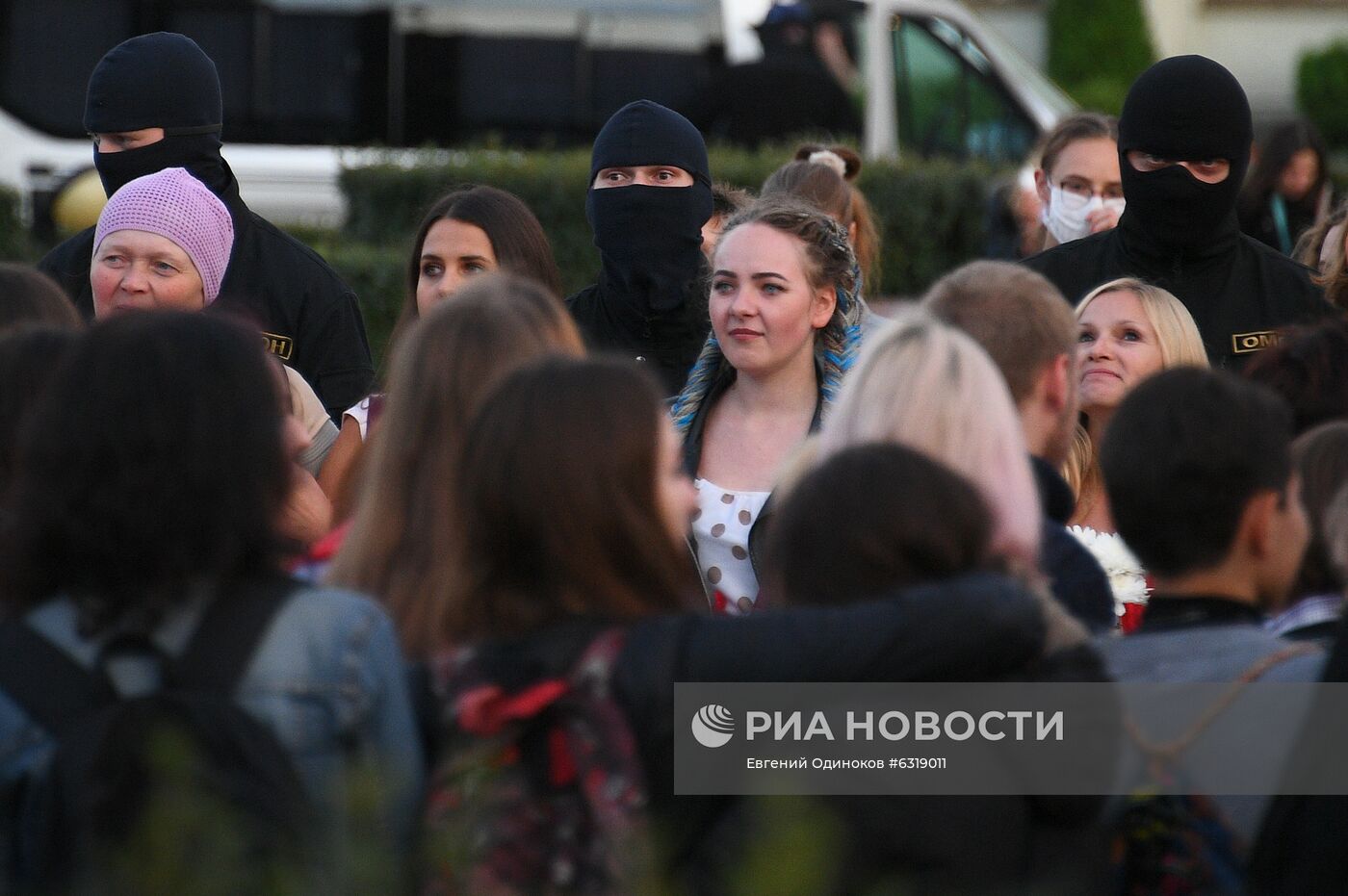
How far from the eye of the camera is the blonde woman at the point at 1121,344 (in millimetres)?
4719

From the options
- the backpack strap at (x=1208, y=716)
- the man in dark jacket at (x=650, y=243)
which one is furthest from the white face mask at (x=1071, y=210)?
the backpack strap at (x=1208, y=716)

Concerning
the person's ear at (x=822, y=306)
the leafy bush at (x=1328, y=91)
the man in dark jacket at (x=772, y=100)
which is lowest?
the person's ear at (x=822, y=306)

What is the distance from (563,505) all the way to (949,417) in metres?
0.73

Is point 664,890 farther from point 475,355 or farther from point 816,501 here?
point 475,355

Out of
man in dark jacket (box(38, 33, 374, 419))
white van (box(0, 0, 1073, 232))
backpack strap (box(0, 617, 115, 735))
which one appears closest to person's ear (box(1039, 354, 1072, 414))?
backpack strap (box(0, 617, 115, 735))

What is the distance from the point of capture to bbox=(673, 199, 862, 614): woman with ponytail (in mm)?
4324

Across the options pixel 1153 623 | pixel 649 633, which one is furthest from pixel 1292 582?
pixel 649 633

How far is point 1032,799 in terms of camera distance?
2527 millimetres

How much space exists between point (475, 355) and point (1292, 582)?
1.41 m

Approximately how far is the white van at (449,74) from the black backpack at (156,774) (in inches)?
442

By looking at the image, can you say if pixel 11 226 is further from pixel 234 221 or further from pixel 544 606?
pixel 544 606

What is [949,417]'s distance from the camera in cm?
289

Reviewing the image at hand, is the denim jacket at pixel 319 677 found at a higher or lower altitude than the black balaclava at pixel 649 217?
lower

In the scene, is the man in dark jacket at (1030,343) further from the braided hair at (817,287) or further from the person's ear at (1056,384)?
the braided hair at (817,287)
